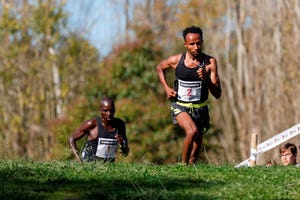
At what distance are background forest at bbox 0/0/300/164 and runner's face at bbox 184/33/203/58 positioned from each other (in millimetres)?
10769

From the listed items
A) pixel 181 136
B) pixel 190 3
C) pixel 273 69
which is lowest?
pixel 181 136

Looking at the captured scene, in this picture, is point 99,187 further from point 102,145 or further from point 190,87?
point 102,145

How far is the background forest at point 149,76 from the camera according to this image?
3042 cm

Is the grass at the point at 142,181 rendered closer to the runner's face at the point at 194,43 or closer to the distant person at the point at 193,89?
the distant person at the point at 193,89

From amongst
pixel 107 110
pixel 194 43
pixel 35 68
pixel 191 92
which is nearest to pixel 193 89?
pixel 191 92

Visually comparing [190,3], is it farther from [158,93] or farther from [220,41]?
[158,93]

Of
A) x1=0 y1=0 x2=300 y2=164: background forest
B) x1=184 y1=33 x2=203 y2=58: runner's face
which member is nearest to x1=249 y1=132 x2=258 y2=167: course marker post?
x1=184 y1=33 x2=203 y2=58: runner's face

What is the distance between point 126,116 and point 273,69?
498 centimetres

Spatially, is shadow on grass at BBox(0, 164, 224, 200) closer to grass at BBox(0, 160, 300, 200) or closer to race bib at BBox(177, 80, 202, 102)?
grass at BBox(0, 160, 300, 200)

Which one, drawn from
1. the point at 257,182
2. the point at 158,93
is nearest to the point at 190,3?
the point at 158,93

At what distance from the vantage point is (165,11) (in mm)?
47375

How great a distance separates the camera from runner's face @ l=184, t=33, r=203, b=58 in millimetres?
12961

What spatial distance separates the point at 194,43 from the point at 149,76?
19.1 metres

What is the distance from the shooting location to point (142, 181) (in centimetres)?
978
